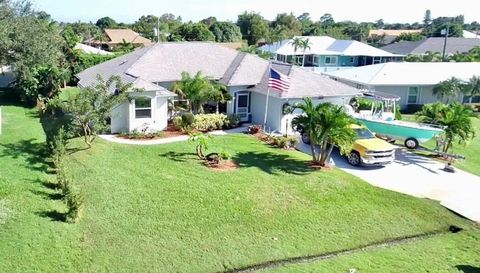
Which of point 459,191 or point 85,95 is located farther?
point 85,95

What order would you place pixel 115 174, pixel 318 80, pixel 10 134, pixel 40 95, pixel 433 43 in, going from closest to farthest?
pixel 115 174, pixel 10 134, pixel 318 80, pixel 40 95, pixel 433 43

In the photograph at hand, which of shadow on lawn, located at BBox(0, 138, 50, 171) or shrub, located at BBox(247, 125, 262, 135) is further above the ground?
shrub, located at BBox(247, 125, 262, 135)

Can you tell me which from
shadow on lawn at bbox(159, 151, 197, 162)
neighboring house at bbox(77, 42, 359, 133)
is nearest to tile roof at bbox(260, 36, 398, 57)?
neighboring house at bbox(77, 42, 359, 133)

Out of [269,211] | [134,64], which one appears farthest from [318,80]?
[269,211]

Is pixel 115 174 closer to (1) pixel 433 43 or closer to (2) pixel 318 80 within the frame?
(2) pixel 318 80

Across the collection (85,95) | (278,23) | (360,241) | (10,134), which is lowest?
(360,241)

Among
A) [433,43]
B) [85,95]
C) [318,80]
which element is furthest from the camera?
[433,43]

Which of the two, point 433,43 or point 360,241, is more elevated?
point 433,43

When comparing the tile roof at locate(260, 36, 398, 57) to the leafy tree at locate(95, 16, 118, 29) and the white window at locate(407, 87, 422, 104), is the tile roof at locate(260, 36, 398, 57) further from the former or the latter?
the leafy tree at locate(95, 16, 118, 29)
